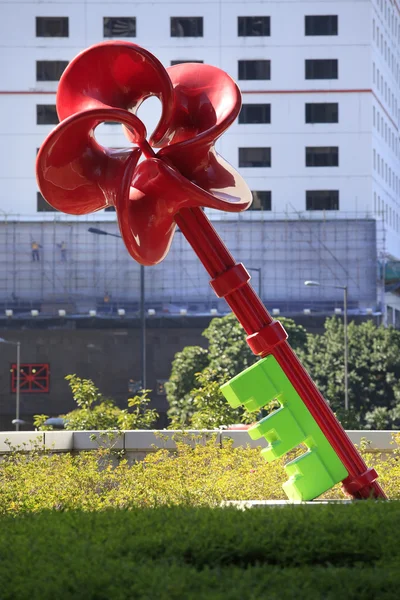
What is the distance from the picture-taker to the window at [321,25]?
67750 millimetres

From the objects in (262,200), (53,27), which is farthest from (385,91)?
(53,27)

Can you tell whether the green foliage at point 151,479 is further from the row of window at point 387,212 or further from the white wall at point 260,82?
the row of window at point 387,212

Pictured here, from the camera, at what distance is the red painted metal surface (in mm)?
12516

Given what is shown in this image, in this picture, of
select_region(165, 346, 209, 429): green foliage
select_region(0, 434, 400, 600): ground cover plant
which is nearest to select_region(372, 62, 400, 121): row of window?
select_region(165, 346, 209, 429): green foliage

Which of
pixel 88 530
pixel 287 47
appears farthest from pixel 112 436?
pixel 287 47

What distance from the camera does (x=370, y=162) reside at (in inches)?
2665

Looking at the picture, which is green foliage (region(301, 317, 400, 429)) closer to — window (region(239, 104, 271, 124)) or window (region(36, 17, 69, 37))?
window (region(239, 104, 271, 124))

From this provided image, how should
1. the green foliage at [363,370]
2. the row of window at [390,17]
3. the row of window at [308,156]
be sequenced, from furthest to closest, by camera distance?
the row of window at [390,17], the row of window at [308,156], the green foliage at [363,370]

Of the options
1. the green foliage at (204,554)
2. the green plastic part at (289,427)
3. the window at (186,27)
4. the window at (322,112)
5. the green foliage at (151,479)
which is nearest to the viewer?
the green foliage at (204,554)

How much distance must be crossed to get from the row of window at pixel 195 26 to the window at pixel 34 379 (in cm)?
1955

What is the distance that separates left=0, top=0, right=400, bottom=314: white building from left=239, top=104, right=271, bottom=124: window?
6 centimetres

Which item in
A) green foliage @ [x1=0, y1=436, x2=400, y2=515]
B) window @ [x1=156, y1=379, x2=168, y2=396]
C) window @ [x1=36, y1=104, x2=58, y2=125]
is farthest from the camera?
window @ [x1=36, y1=104, x2=58, y2=125]

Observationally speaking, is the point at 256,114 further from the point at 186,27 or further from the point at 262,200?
the point at 186,27

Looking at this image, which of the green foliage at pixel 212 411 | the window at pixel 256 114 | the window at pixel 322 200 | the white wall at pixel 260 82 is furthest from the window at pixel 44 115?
the green foliage at pixel 212 411
